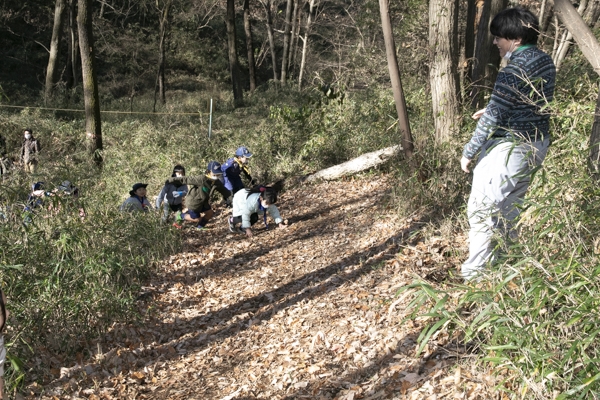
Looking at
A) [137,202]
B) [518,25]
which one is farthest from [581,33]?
[137,202]

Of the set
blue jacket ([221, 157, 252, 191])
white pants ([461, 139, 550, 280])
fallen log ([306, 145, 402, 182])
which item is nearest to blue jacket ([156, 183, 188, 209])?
blue jacket ([221, 157, 252, 191])

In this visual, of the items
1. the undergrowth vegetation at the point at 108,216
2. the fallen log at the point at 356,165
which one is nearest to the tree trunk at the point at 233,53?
the undergrowth vegetation at the point at 108,216

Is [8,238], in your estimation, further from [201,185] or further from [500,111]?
[500,111]

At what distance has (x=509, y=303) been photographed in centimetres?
309

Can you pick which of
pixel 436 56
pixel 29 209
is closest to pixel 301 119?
pixel 436 56

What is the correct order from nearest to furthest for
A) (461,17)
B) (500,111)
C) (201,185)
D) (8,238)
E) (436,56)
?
(500,111), (8,238), (436,56), (201,185), (461,17)

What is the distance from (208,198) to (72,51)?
19463 millimetres

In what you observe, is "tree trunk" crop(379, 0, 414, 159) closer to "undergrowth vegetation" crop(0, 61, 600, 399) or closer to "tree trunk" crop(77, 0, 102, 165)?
"undergrowth vegetation" crop(0, 61, 600, 399)

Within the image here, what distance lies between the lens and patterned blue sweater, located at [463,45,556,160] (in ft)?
11.8

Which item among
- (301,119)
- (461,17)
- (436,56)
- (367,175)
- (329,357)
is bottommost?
(329,357)

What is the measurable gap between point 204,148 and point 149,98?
16.1m

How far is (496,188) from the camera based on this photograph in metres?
3.70

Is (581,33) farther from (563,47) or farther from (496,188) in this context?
(563,47)

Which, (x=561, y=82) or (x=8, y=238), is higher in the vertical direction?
(x=561, y=82)
